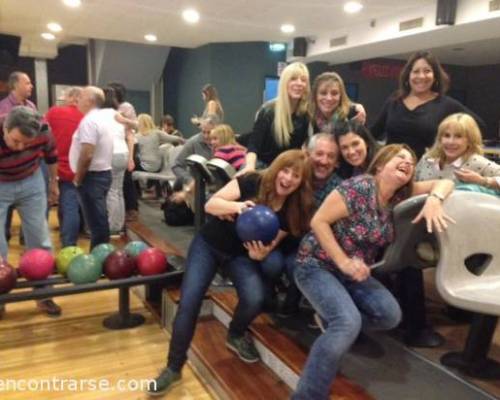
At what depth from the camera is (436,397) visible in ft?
5.75

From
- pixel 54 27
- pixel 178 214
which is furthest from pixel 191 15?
pixel 178 214

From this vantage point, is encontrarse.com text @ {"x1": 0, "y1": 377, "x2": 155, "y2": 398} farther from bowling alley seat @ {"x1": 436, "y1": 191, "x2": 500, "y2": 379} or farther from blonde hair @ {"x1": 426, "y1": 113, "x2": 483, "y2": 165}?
blonde hair @ {"x1": 426, "y1": 113, "x2": 483, "y2": 165}

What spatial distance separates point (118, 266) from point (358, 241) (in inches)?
60.5

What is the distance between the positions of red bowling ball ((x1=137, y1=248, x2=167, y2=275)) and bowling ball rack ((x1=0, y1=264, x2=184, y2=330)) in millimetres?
40

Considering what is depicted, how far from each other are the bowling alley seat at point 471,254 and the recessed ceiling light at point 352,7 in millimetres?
4589

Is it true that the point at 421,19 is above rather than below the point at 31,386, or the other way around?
above

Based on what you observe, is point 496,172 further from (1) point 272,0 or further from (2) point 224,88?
(2) point 224,88

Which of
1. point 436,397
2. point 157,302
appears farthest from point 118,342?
point 436,397

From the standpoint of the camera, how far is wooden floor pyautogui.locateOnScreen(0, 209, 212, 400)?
2162 mm

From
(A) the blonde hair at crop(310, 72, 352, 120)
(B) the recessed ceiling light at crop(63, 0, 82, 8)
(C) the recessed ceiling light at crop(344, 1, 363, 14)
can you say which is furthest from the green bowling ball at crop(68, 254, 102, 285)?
(C) the recessed ceiling light at crop(344, 1, 363, 14)

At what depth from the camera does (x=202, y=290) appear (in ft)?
6.92

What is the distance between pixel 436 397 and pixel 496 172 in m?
1.02

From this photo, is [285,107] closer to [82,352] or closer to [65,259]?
[65,259]

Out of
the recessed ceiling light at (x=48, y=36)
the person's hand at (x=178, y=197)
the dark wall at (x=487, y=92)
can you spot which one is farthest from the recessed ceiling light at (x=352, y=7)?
the dark wall at (x=487, y=92)
